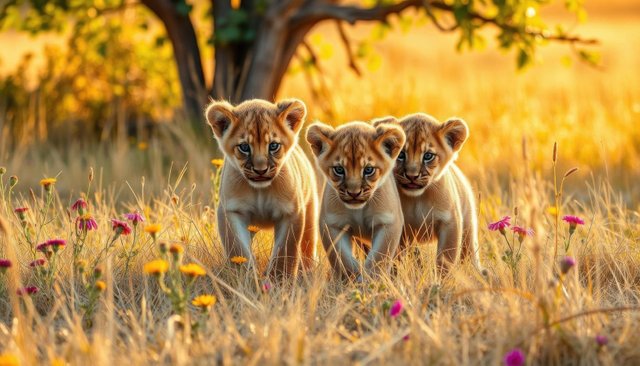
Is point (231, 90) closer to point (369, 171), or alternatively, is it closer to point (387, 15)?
point (387, 15)

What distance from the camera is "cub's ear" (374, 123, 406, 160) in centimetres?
540

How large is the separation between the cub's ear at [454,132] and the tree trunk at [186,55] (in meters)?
5.25

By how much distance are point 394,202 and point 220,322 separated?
1234mm

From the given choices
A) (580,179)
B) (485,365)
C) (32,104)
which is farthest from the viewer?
(32,104)

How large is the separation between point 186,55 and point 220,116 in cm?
555

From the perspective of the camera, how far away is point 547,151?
433 inches

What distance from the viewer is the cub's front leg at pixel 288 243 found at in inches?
226

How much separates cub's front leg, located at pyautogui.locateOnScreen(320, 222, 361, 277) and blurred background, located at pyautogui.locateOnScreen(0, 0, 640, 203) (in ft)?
10.1

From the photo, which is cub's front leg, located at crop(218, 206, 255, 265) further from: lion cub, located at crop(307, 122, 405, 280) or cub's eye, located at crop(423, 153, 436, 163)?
cub's eye, located at crop(423, 153, 436, 163)

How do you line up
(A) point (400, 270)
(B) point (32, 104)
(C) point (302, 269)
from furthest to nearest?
(B) point (32, 104)
(C) point (302, 269)
(A) point (400, 270)

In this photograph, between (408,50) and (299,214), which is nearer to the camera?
(299,214)

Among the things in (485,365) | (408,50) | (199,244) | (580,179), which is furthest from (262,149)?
(408,50)

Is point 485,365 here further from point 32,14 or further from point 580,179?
point 32,14

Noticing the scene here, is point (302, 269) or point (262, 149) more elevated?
point (262, 149)
